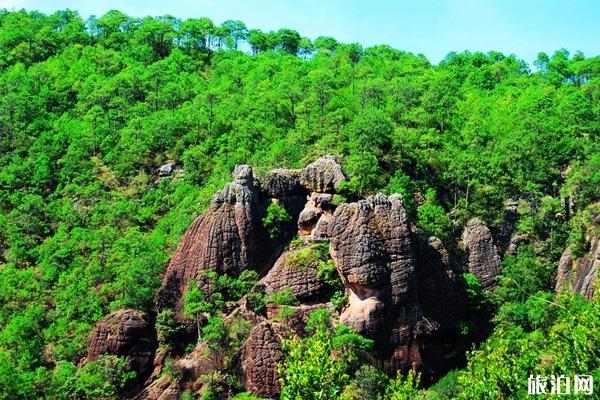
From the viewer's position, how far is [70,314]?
156 feet

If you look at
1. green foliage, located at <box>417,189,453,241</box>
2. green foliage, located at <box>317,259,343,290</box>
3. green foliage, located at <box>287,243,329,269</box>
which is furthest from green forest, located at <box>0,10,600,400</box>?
green foliage, located at <box>287,243,329,269</box>

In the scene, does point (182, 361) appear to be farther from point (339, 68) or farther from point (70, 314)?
point (339, 68)

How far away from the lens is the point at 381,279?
4038 centimetres

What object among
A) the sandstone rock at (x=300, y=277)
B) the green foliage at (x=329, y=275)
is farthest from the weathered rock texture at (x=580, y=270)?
the sandstone rock at (x=300, y=277)

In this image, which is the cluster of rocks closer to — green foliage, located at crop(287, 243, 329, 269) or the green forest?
green foliage, located at crop(287, 243, 329, 269)

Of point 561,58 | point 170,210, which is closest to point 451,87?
point 561,58

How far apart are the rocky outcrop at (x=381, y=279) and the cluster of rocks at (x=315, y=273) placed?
0.16ft

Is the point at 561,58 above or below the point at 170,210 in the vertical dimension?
above

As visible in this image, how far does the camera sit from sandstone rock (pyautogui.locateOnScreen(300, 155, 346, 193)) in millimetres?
45688

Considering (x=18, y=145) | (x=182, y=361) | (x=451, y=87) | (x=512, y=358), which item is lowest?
(x=182, y=361)

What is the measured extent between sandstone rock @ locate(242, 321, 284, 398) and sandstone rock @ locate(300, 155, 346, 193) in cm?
943

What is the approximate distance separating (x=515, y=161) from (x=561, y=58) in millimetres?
30085

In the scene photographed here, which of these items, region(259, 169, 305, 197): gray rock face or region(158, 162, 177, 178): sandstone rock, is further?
region(158, 162, 177, 178): sandstone rock

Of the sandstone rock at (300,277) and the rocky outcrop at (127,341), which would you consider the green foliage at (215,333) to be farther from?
the rocky outcrop at (127,341)
